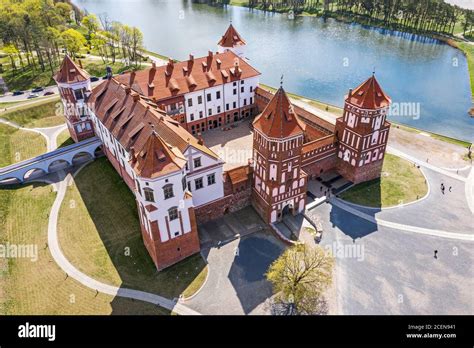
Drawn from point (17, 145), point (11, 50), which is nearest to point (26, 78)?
Answer: point (11, 50)

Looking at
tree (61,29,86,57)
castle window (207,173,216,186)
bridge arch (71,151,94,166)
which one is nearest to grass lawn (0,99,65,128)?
bridge arch (71,151,94,166)

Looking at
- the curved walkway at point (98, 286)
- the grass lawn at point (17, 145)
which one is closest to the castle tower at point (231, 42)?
the grass lawn at point (17, 145)

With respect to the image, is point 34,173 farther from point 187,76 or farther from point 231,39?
point 231,39

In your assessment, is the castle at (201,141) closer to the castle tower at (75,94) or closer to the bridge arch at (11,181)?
the castle tower at (75,94)

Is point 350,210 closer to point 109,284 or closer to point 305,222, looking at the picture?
point 305,222

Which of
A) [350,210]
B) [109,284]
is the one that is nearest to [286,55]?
[350,210]

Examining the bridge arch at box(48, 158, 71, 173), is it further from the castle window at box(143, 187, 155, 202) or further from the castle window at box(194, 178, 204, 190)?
the castle window at box(143, 187, 155, 202)
